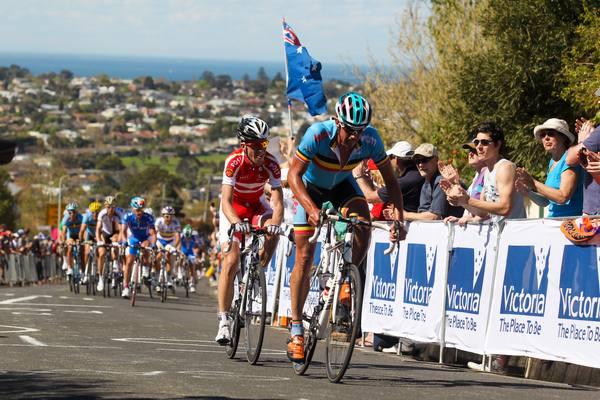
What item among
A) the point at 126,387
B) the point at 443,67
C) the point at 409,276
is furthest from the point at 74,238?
the point at 126,387

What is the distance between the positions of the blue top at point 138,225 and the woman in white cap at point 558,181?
49.6 ft

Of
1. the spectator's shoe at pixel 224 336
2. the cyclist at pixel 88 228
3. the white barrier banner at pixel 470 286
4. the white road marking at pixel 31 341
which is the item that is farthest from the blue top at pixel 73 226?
the spectator's shoe at pixel 224 336

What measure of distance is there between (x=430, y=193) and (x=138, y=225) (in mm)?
12840

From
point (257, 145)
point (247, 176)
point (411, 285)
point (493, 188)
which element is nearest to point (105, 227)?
point (411, 285)

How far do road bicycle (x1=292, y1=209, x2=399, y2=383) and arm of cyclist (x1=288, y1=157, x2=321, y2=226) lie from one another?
9 centimetres

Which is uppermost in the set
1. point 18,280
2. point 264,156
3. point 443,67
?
point 443,67

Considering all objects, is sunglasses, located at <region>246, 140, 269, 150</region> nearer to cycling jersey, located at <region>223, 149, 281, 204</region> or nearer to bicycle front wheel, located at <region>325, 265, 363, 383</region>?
cycling jersey, located at <region>223, 149, 281, 204</region>

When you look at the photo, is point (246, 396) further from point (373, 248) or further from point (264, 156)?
point (373, 248)

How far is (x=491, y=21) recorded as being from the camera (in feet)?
114

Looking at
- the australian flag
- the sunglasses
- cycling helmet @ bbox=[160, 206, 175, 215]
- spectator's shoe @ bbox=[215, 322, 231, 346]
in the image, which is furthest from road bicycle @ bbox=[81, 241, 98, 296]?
the sunglasses

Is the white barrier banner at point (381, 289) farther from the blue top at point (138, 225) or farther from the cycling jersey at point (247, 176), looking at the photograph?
the blue top at point (138, 225)

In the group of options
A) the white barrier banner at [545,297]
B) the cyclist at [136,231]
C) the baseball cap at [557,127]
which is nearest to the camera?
the white barrier banner at [545,297]

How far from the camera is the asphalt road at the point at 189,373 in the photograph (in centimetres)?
895

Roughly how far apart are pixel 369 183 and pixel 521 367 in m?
3.87
